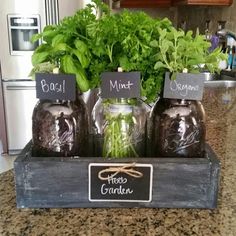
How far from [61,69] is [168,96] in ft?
0.75

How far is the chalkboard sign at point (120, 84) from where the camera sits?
630mm

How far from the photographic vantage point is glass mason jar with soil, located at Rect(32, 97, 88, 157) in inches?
25.7

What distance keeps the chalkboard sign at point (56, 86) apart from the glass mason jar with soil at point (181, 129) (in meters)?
0.20

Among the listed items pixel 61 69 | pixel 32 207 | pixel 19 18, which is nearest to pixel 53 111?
pixel 61 69

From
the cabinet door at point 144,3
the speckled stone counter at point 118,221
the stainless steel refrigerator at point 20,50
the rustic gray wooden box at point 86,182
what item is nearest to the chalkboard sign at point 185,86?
the rustic gray wooden box at point 86,182

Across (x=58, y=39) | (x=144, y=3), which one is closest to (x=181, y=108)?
(x=58, y=39)

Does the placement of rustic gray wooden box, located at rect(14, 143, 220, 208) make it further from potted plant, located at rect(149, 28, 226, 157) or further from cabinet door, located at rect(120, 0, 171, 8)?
cabinet door, located at rect(120, 0, 171, 8)

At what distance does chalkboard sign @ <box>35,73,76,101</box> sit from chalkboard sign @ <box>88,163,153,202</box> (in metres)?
0.15

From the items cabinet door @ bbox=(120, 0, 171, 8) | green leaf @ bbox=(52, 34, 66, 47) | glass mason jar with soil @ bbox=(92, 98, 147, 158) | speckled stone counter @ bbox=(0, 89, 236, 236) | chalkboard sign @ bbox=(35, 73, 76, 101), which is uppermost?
cabinet door @ bbox=(120, 0, 171, 8)

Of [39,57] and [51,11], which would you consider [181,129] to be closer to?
[39,57]

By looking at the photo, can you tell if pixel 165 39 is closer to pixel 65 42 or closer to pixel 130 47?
pixel 130 47

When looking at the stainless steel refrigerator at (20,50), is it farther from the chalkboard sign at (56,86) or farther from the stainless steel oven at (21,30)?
the chalkboard sign at (56,86)

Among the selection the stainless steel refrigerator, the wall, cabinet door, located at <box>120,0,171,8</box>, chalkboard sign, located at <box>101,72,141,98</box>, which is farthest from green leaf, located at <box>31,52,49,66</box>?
cabinet door, located at <box>120,0,171,8</box>

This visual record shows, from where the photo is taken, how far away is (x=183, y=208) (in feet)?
2.14
